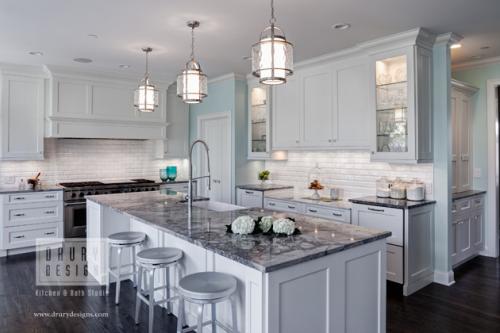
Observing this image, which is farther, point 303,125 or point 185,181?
point 185,181

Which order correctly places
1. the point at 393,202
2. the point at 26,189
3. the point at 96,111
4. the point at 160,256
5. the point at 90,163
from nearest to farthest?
the point at 160,256 → the point at 393,202 → the point at 26,189 → the point at 96,111 → the point at 90,163

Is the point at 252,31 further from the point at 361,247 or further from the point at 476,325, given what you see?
the point at 476,325

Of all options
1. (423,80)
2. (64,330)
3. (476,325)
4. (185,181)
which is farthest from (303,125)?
(64,330)

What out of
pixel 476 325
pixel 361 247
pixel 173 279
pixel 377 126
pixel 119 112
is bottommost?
pixel 476 325

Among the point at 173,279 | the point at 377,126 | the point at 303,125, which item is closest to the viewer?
the point at 173,279

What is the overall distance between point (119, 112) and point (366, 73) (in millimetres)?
3939

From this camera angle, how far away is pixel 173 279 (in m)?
3.34

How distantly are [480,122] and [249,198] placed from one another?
347 centimetres

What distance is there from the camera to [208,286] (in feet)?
7.47

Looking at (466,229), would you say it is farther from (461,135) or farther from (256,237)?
(256,237)

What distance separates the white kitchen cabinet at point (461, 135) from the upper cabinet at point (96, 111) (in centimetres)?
461

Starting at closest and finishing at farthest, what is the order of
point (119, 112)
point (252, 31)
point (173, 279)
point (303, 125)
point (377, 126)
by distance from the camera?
point (173, 279), point (252, 31), point (377, 126), point (303, 125), point (119, 112)

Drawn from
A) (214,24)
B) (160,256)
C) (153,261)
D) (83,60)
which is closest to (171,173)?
(83,60)

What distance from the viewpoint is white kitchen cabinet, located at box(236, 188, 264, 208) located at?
5496 mm
